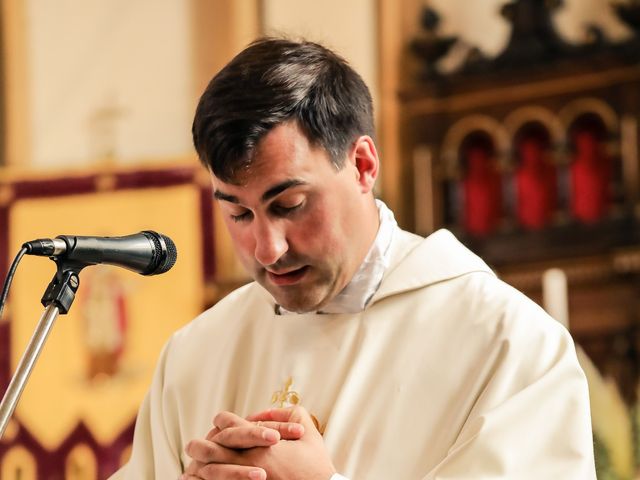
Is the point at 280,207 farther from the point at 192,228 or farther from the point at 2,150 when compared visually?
the point at 2,150

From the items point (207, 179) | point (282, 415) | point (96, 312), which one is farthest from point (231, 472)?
point (96, 312)

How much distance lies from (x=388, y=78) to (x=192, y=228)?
Result: 4.51 ft

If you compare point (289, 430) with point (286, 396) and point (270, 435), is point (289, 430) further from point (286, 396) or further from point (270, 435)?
point (286, 396)

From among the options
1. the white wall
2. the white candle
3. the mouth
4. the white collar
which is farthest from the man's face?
the white wall

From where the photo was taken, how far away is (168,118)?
7934 millimetres

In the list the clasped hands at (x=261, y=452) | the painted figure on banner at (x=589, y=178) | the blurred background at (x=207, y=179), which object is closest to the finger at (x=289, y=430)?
the clasped hands at (x=261, y=452)

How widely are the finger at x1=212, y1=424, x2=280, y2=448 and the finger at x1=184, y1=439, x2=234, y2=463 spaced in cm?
1

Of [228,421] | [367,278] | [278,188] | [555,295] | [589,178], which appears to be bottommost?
[555,295]

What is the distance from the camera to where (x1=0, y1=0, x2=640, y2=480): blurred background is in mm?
6512

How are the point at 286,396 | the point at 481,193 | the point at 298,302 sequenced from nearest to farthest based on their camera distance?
the point at 298,302
the point at 286,396
the point at 481,193

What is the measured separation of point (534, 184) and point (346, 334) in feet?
12.8

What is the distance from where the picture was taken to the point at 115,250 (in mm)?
2428

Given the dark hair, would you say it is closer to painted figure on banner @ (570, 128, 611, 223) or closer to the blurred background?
the blurred background

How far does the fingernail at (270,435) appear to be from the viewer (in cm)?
267
